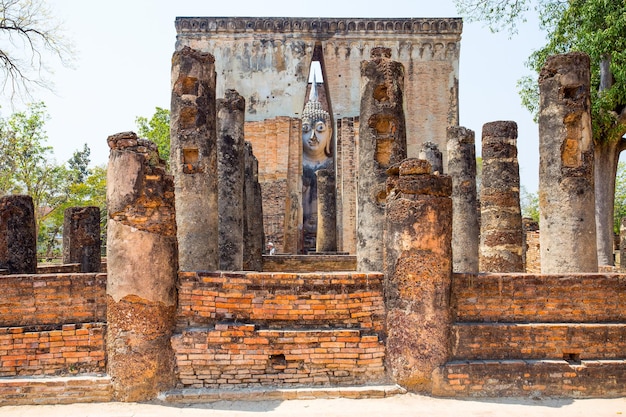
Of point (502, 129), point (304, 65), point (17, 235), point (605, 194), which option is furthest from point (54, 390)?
point (304, 65)

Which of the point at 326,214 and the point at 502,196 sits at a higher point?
the point at 326,214

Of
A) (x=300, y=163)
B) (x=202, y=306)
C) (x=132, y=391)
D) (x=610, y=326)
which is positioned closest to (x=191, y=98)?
(x=202, y=306)

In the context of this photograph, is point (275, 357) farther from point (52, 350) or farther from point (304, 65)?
point (304, 65)

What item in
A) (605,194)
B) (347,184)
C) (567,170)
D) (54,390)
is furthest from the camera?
(347,184)

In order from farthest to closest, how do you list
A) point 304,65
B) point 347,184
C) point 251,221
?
point 304,65
point 347,184
point 251,221

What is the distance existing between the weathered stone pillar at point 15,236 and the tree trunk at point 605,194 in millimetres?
12770

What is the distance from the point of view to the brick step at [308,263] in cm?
1561

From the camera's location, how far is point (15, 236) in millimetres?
10023

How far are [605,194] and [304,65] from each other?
13.8 meters

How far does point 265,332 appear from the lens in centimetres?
627

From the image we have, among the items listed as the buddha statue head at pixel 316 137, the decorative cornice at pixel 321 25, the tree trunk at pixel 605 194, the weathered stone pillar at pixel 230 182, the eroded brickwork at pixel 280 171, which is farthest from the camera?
the buddha statue head at pixel 316 137

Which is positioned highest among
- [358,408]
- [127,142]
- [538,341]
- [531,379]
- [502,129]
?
[502,129]

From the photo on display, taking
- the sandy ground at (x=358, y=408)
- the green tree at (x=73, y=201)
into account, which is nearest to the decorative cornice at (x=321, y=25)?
the green tree at (x=73, y=201)

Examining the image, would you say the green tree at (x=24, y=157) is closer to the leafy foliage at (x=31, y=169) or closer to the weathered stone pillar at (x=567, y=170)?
the leafy foliage at (x=31, y=169)
